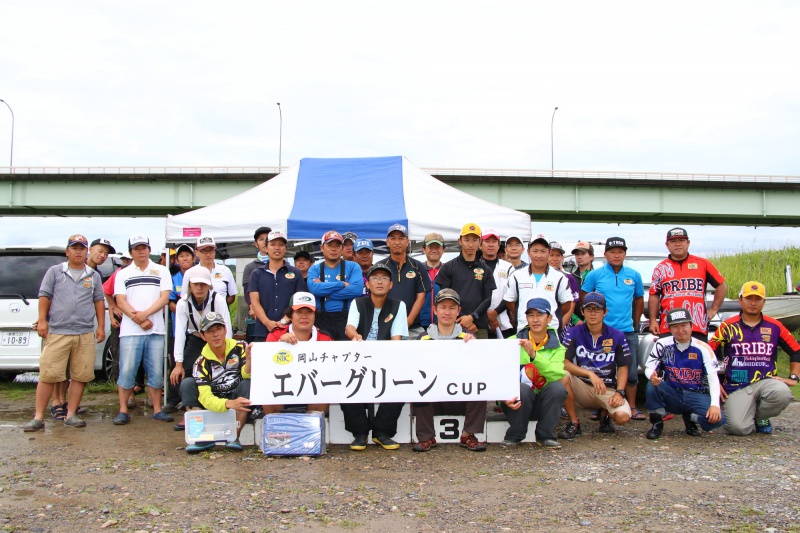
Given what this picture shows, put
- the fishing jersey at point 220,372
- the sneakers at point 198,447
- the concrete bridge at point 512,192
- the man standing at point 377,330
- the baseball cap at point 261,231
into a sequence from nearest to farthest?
the sneakers at point 198,447, the fishing jersey at point 220,372, the man standing at point 377,330, the baseball cap at point 261,231, the concrete bridge at point 512,192

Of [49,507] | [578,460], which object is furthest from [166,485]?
[578,460]

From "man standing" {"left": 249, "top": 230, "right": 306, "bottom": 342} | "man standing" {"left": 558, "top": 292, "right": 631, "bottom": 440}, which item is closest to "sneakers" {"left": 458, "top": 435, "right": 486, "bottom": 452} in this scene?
"man standing" {"left": 558, "top": 292, "right": 631, "bottom": 440}

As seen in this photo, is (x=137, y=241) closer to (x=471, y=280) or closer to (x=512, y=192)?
(x=471, y=280)

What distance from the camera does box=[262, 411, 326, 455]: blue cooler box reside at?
5285mm

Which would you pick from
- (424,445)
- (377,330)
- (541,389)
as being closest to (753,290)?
(541,389)

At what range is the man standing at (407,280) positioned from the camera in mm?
6395

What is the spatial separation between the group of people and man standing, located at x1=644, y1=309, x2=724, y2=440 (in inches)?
0.5

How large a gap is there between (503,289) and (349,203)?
2579 millimetres

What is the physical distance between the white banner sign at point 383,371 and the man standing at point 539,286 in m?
0.93

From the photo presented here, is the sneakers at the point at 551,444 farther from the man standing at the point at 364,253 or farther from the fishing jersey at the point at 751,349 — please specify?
the man standing at the point at 364,253

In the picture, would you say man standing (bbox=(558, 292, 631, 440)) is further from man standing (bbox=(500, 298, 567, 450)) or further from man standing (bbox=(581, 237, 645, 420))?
man standing (bbox=(581, 237, 645, 420))

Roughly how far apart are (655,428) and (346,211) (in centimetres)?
435

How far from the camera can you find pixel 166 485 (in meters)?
4.45

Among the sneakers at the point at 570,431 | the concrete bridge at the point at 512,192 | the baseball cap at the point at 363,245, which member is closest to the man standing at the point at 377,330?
the baseball cap at the point at 363,245
